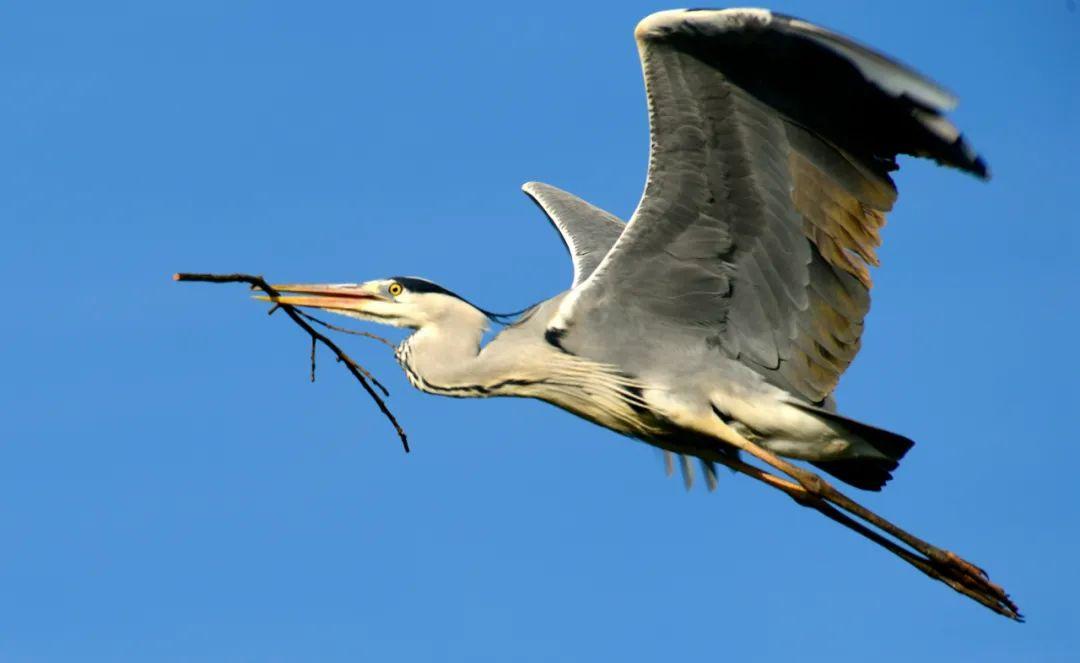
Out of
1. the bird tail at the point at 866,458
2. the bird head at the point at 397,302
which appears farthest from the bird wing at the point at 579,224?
the bird tail at the point at 866,458

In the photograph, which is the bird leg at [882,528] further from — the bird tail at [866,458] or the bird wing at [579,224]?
the bird wing at [579,224]

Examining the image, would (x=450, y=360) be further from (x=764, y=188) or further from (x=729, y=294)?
(x=764, y=188)

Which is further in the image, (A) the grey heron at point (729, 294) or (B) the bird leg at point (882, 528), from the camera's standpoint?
(B) the bird leg at point (882, 528)

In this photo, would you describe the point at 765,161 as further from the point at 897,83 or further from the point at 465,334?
the point at 465,334

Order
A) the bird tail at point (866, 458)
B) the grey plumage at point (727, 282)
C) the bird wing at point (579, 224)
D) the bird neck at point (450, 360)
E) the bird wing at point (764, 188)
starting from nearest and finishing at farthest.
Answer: the bird wing at point (764, 188)
the grey plumage at point (727, 282)
the bird tail at point (866, 458)
the bird neck at point (450, 360)
the bird wing at point (579, 224)

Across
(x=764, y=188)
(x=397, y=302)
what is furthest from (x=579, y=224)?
(x=764, y=188)

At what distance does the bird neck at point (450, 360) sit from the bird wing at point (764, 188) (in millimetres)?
435

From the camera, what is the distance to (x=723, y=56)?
7219 millimetres

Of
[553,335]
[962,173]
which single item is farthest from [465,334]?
[962,173]

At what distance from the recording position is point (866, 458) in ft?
27.0

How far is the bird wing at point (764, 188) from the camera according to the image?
23.2ft

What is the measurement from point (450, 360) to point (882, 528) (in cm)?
224

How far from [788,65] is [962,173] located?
87 cm

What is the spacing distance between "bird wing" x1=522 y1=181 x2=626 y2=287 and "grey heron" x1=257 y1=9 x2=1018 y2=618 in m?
0.99
